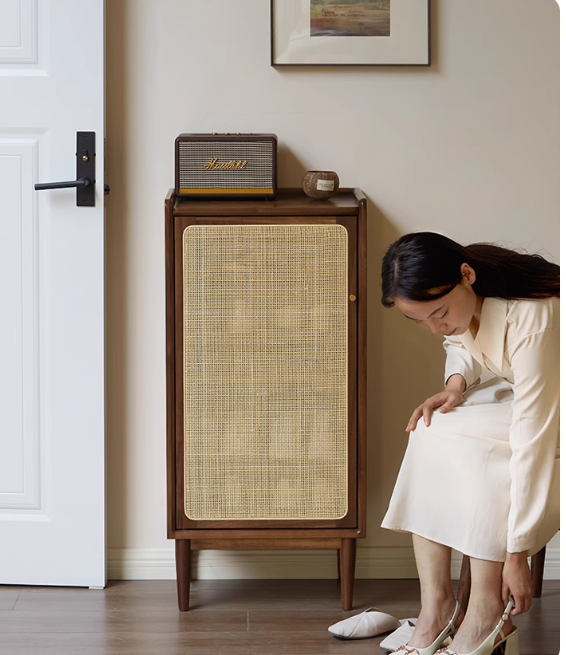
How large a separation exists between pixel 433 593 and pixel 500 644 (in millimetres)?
170

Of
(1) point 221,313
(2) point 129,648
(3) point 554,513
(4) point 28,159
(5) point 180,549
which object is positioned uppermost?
(4) point 28,159

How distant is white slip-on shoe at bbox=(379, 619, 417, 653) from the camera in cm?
188

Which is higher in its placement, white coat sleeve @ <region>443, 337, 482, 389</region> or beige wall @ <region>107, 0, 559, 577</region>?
beige wall @ <region>107, 0, 559, 577</region>

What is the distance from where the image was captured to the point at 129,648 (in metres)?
1.92

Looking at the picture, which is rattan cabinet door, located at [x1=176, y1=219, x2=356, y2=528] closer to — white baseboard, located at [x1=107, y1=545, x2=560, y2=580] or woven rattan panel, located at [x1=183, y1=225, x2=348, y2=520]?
woven rattan panel, located at [x1=183, y1=225, x2=348, y2=520]

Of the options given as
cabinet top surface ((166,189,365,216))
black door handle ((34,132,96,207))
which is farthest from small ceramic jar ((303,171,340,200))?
black door handle ((34,132,96,207))

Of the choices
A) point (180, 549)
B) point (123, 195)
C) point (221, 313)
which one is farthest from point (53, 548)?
point (123, 195)

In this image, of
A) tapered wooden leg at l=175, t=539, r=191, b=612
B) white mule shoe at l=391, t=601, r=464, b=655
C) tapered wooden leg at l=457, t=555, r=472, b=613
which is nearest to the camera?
white mule shoe at l=391, t=601, r=464, b=655

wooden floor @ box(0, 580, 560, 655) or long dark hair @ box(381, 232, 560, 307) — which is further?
wooden floor @ box(0, 580, 560, 655)

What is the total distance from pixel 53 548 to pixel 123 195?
103 centimetres

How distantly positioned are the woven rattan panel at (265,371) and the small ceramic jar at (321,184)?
0.14 metres

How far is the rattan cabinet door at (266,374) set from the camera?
200cm

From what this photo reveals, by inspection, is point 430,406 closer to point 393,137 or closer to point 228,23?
point 393,137

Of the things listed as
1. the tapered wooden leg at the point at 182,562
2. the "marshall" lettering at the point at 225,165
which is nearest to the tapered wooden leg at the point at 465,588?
the tapered wooden leg at the point at 182,562
